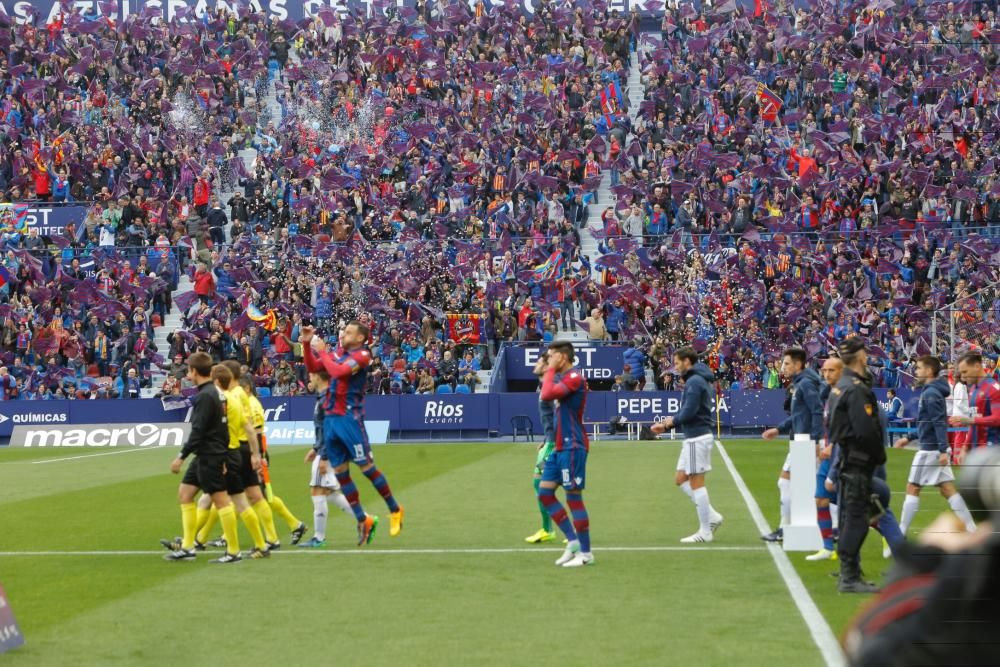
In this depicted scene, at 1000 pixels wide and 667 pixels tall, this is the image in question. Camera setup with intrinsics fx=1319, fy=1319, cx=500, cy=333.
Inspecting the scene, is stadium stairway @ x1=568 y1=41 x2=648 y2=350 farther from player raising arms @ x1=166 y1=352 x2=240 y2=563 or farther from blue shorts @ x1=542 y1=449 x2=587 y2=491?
blue shorts @ x1=542 y1=449 x2=587 y2=491

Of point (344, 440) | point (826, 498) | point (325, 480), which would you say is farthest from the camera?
point (325, 480)

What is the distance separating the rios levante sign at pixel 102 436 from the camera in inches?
1407

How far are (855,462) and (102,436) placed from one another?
2931 cm

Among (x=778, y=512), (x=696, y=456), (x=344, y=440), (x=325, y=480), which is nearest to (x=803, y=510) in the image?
(x=696, y=456)

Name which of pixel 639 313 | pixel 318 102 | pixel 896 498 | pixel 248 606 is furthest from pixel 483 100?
pixel 248 606

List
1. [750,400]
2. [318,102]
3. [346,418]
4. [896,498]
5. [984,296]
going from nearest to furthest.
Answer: [346,418]
[896,498]
[984,296]
[750,400]
[318,102]

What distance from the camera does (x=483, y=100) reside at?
44062 millimetres

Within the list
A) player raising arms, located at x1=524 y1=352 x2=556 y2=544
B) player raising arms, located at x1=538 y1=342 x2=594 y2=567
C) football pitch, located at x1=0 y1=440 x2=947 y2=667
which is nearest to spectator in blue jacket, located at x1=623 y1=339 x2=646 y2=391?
football pitch, located at x1=0 y1=440 x2=947 y2=667

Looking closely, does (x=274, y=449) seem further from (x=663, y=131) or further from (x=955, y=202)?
(x=955, y=202)

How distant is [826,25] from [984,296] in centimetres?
1601

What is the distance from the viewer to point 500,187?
4081cm

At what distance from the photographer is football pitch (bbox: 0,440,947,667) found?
871 cm

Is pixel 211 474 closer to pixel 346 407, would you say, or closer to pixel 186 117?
pixel 346 407

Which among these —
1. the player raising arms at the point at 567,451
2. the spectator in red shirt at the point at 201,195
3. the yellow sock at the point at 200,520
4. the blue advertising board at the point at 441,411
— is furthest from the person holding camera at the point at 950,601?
the spectator in red shirt at the point at 201,195
